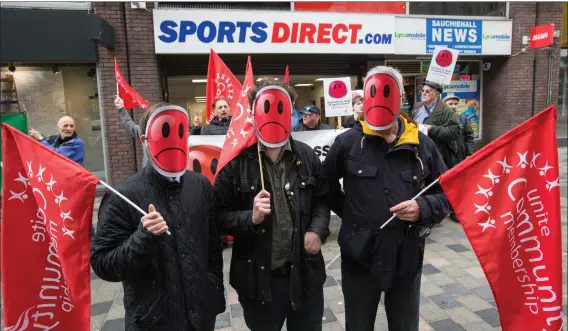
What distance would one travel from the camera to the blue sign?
9.38 m

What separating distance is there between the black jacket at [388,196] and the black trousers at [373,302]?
8 centimetres

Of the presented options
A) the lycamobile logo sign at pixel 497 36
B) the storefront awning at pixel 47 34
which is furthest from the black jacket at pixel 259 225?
the lycamobile logo sign at pixel 497 36

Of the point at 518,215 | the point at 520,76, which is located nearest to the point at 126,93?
the point at 518,215

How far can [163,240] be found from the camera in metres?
1.86

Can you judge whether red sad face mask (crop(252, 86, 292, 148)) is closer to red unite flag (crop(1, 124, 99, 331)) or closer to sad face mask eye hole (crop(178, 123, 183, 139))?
sad face mask eye hole (crop(178, 123, 183, 139))

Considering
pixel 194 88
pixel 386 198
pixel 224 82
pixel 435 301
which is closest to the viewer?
pixel 386 198

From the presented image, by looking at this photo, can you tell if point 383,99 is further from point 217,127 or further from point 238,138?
point 217,127

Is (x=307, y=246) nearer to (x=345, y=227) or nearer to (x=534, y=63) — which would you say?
(x=345, y=227)

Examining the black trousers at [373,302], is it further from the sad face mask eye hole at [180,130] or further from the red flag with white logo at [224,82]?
the red flag with white logo at [224,82]

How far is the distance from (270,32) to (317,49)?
3.69ft

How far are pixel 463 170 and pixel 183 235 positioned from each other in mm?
1515

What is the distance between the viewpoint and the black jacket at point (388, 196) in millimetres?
2215

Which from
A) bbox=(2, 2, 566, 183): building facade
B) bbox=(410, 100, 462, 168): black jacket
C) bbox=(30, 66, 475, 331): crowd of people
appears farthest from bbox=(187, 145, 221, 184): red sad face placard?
bbox=(2, 2, 566, 183): building facade

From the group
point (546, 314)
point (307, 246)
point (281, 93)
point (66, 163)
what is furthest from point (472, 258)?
point (66, 163)
